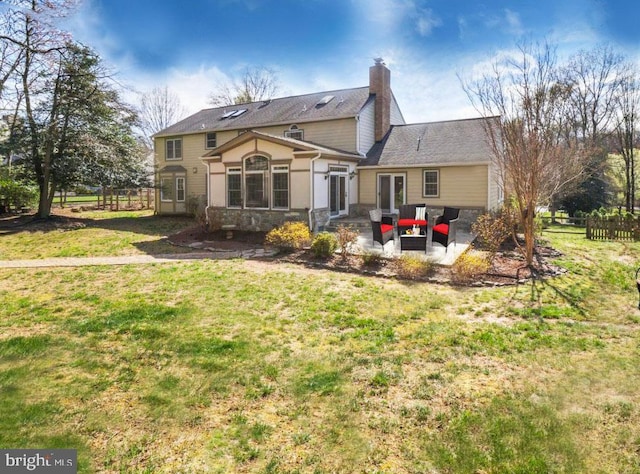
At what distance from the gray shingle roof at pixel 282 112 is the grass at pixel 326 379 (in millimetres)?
13678

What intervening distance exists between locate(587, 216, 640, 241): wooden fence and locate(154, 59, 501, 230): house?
383 centimetres

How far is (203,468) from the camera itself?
3.13 meters

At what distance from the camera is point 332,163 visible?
1666 cm

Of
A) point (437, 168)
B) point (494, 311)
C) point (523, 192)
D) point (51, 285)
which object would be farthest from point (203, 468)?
point (437, 168)

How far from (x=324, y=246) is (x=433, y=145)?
10.2 metres

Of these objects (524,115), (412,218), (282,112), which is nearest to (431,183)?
(412,218)

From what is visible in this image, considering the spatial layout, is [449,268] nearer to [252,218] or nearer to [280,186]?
[280,186]

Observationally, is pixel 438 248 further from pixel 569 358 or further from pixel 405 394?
pixel 405 394

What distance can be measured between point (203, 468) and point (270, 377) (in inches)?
59.1

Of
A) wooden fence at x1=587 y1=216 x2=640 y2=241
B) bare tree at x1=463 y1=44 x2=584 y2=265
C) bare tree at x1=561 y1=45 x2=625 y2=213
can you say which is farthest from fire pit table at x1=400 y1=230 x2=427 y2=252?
bare tree at x1=561 y1=45 x2=625 y2=213

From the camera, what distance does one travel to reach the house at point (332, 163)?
50.9ft

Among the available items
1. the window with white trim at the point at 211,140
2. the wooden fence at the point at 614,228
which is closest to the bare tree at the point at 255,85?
the window with white trim at the point at 211,140

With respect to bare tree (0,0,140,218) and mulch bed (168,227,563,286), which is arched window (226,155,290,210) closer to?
mulch bed (168,227,563,286)

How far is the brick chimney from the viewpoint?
20.2m
